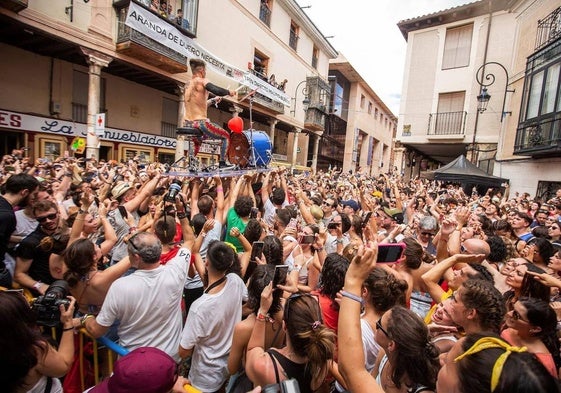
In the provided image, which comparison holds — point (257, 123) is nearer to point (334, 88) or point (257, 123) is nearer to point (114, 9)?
point (334, 88)

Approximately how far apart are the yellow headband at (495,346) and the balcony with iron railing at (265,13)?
21.5 meters

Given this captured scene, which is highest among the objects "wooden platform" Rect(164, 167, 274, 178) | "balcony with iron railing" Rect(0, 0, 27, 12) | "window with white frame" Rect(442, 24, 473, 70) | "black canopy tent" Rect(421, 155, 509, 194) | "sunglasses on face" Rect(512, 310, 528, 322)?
"window with white frame" Rect(442, 24, 473, 70)

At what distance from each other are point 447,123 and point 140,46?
15.9 m

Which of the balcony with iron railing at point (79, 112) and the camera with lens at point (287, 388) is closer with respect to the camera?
the camera with lens at point (287, 388)

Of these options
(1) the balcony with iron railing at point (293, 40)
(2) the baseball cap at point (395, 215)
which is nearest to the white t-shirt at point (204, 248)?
(2) the baseball cap at point (395, 215)

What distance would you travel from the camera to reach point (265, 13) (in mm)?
19359

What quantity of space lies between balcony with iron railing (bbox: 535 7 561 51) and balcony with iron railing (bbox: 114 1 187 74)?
1306 cm

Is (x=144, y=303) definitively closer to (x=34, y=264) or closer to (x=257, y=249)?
(x=257, y=249)

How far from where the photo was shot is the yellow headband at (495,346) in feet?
3.12

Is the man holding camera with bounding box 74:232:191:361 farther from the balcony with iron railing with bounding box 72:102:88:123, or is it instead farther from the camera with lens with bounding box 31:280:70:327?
the balcony with iron railing with bounding box 72:102:88:123

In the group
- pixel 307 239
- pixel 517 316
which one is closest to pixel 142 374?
pixel 517 316

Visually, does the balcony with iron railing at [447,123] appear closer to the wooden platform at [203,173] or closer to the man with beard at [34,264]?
the wooden platform at [203,173]

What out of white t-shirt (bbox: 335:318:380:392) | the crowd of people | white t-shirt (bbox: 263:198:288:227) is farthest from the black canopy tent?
white t-shirt (bbox: 335:318:380:392)

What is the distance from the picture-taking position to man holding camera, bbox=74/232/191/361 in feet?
6.58
